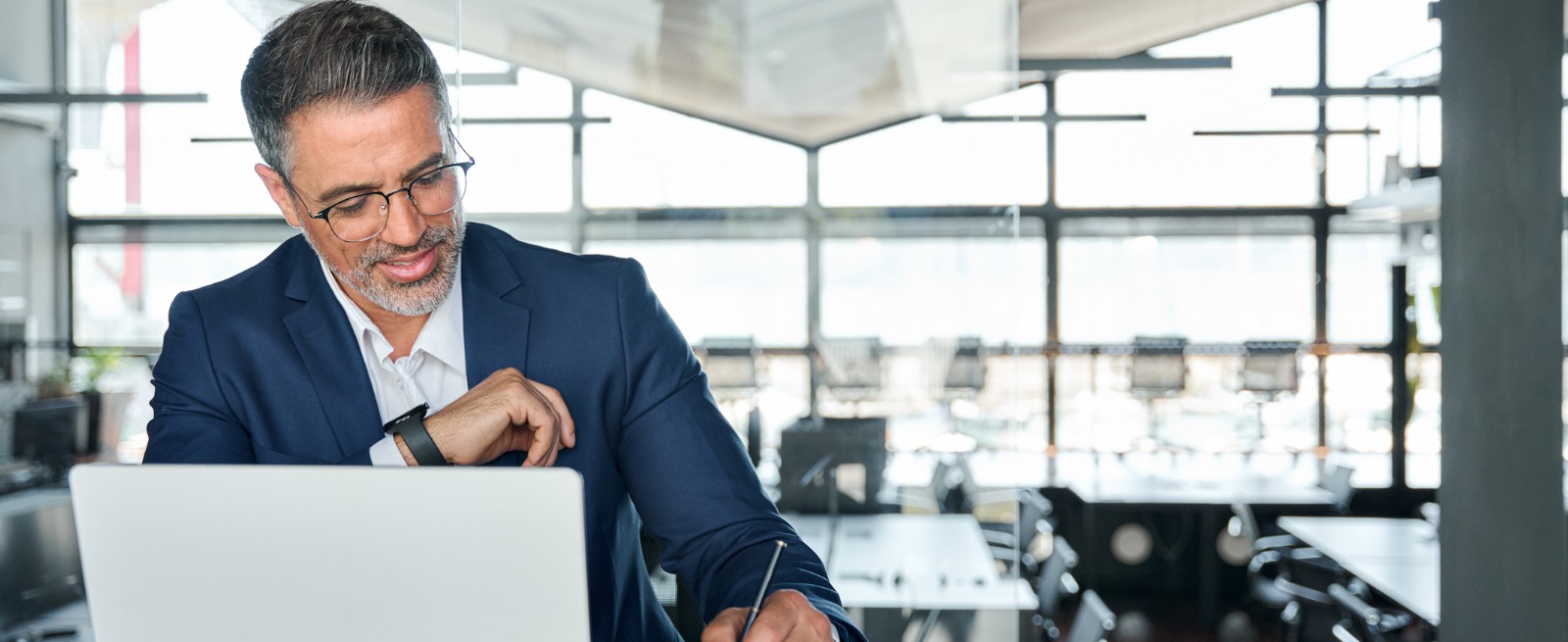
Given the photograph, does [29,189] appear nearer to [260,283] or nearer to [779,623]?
[260,283]

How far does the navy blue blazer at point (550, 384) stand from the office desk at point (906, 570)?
1.81 meters

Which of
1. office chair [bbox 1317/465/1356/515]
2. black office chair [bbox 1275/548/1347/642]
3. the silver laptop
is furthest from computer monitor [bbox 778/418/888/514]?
office chair [bbox 1317/465/1356/515]

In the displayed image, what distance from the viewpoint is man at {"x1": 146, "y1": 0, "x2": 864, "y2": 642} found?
108cm

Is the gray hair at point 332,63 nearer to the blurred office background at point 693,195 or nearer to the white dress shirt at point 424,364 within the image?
the white dress shirt at point 424,364

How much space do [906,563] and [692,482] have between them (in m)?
2.07

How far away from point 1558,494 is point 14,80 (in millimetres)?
4368

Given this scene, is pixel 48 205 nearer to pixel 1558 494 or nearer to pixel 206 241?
pixel 206 241

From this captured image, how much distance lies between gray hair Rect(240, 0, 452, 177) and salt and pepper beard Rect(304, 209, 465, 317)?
12 cm

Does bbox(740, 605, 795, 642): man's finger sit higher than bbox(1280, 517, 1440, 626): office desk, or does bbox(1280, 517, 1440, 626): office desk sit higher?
bbox(740, 605, 795, 642): man's finger

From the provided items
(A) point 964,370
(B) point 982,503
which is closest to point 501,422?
(A) point 964,370

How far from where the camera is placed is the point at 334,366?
121 cm

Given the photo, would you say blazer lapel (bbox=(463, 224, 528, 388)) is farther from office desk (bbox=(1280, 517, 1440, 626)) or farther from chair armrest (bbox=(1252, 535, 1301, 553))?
chair armrest (bbox=(1252, 535, 1301, 553))

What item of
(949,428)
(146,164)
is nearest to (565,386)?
(949,428)

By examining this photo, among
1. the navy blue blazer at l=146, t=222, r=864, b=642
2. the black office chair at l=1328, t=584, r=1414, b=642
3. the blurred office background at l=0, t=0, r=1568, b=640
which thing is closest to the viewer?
the navy blue blazer at l=146, t=222, r=864, b=642
